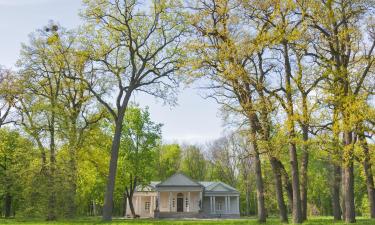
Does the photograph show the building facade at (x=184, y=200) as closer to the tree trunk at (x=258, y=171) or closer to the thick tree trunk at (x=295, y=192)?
the tree trunk at (x=258, y=171)

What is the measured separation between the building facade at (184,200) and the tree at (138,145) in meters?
4.83

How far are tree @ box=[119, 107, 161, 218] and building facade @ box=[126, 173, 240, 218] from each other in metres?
4.83

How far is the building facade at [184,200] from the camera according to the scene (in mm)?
49031

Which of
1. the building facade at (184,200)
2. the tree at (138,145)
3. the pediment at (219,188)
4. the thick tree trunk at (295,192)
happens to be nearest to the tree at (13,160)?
the tree at (138,145)

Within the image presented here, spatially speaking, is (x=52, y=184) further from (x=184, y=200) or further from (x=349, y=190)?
(x=184, y=200)

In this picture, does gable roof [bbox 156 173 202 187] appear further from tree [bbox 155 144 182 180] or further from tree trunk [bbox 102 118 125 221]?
tree trunk [bbox 102 118 125 221]

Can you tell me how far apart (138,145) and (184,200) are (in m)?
13.1

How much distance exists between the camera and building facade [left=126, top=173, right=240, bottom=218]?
49031mm

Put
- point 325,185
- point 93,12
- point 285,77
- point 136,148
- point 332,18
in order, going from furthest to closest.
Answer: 1. point 325,185
2. point 136,148
3. point 93,12
4. point 285,77
5. point 332,18

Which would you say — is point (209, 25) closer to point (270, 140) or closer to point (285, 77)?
point (285, 77)

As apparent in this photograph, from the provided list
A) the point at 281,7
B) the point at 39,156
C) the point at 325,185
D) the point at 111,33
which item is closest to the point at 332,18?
the point at 281,7

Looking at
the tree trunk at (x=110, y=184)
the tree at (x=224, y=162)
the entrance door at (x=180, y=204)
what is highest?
the tree at (x=224, y=162)

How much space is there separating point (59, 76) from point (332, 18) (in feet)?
61.3

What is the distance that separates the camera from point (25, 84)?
28000mm
